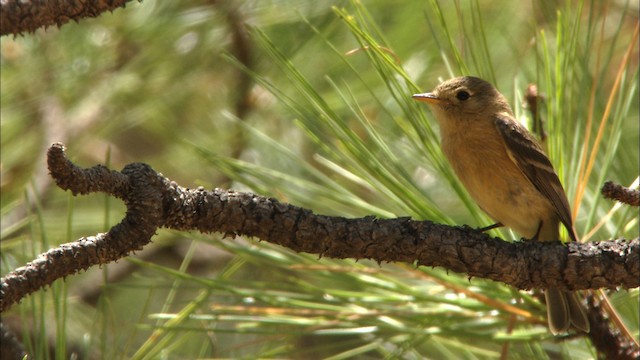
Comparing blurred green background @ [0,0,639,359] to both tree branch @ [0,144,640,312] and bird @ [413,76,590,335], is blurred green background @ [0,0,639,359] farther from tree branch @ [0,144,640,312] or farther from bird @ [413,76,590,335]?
tree branch @ [0,144,640,312]

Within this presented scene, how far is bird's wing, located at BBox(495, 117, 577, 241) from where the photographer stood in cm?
229

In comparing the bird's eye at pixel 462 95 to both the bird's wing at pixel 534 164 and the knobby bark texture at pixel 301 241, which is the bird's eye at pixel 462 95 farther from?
the knobby bark texture at pixel 301 241

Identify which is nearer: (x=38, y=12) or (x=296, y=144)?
(x=38, y=12)

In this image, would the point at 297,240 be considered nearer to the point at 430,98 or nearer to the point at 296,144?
the point at 430,98

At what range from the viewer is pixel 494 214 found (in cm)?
266

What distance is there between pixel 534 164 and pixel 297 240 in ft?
3.79

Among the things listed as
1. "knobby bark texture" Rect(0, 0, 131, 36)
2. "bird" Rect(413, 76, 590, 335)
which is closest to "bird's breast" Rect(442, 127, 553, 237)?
"bird" Rect(413, 76, 590, 335)

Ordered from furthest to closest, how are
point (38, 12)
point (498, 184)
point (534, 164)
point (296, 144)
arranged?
point (296, 144)
point (498, 184)
point (534, 164)
point (38, 12)

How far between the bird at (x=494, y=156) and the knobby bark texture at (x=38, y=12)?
1.25m

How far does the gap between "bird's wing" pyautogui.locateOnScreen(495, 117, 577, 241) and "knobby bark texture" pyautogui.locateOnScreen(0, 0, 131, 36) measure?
1361mm

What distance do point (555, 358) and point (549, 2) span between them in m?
1.57

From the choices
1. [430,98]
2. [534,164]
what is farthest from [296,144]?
[534,164]

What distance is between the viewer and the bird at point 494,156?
263 centimetres

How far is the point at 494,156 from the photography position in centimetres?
274
